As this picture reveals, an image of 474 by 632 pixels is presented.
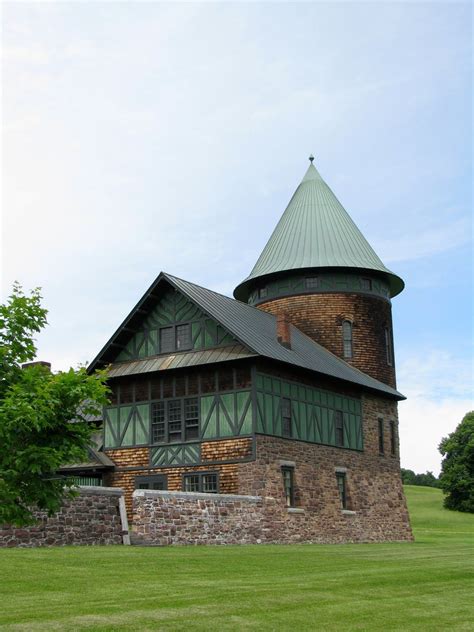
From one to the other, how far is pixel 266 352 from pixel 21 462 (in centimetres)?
1948

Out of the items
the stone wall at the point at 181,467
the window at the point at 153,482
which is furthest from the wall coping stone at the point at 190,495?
the window at the point at 153,482

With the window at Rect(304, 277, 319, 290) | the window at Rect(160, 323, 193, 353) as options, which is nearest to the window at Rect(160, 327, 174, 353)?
the window at Rect(160, 323, 193, 353)

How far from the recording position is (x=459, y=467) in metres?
75.1

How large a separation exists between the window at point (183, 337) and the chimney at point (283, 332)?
3753 mm

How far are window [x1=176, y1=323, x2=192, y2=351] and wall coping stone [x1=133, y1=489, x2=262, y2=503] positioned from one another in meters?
6.73

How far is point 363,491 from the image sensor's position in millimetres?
37531

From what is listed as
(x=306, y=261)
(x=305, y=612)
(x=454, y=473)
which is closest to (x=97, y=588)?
(x=305, y=612)

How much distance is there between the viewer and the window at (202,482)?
32.0m

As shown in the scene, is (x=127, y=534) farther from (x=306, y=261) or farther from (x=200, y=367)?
(x=306, y=261)

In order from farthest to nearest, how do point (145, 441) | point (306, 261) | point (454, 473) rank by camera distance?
1. point (454, 473)
2. point (306, 261)
3. point (145, 441)

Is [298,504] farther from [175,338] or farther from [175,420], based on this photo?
[175,338]

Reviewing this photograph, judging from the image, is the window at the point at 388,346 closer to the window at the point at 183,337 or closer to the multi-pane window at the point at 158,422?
the window at the point at 183,337

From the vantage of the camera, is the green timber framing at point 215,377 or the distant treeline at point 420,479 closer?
the green timber framing at point 215,377

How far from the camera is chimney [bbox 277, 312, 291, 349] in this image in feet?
116
